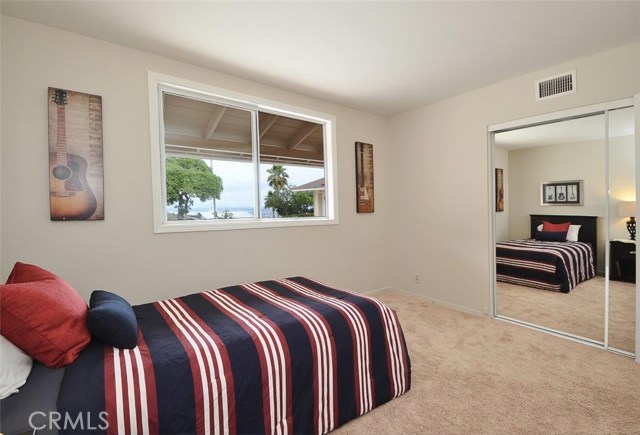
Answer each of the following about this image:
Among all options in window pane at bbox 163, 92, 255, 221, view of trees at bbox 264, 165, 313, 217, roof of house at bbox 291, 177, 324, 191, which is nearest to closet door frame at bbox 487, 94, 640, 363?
roof of house at bbox 291, 177, 324, 191

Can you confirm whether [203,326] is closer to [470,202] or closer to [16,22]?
[16,22]

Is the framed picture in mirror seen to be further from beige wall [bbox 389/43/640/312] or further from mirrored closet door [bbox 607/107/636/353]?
beige wall [bbox 389/43/640/312]

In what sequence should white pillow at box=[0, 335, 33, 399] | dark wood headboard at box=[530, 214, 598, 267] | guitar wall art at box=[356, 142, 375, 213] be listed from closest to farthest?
white pillow at box=[0, 335, 33, 399]
dark wood headboard at box=[530, 214, 598, 267]
guitar wall art at box=[356, 142, 375, 213]

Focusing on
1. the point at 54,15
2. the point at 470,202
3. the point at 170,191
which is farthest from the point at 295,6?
the point at 470,202

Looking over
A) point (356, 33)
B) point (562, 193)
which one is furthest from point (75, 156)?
point (562, 193)

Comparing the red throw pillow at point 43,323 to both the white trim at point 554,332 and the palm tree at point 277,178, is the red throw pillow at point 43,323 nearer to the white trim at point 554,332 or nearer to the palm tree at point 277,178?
the palm tree at point 277,178

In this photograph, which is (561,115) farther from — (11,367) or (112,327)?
(11,367)

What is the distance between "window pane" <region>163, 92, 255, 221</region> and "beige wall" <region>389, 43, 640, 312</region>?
2.24 meters

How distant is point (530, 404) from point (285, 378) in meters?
1.60

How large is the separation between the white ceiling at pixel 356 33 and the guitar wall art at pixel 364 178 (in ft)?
3.87

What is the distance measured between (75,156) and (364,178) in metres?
3.15

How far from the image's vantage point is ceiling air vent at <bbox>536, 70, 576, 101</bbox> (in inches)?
109

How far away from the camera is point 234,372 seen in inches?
55.7

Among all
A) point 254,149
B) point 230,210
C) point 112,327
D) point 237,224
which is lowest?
point 112,327
